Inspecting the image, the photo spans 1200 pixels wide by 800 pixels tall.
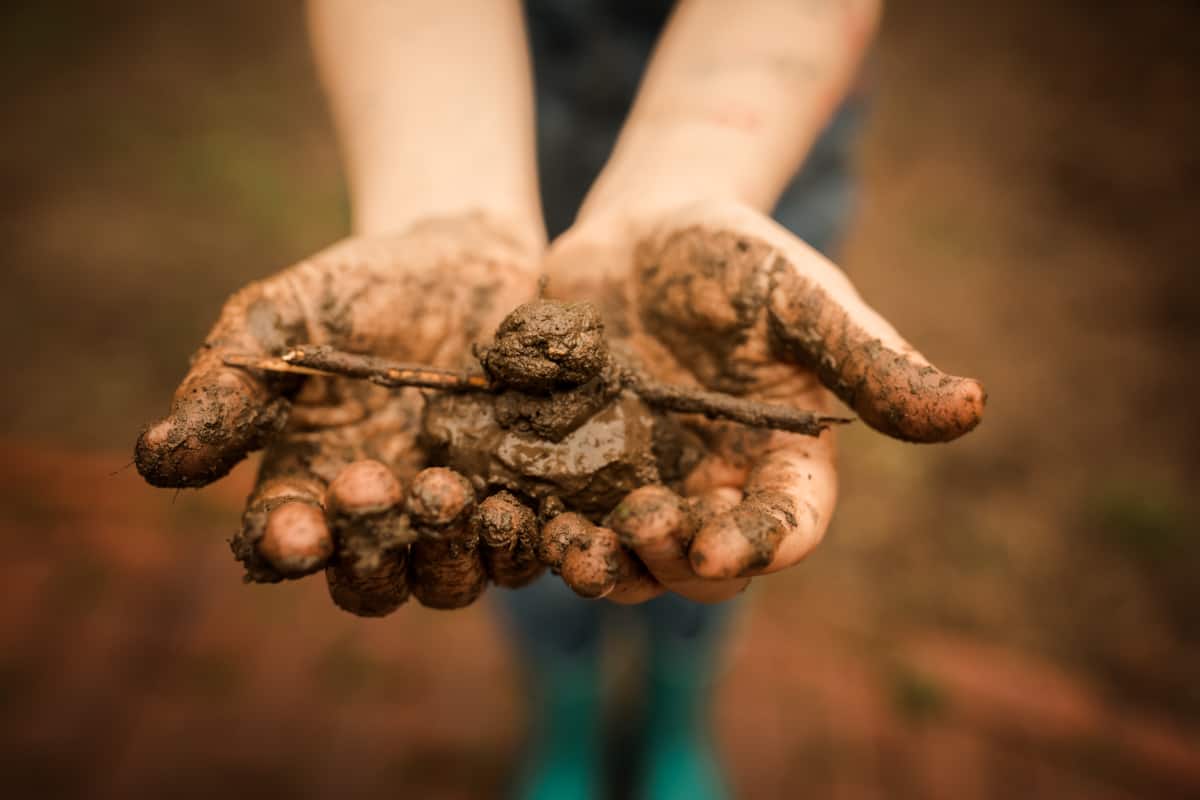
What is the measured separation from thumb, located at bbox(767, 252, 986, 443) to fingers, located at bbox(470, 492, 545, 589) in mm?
584

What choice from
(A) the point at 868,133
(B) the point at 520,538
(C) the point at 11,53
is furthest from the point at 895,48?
(C) the point at 11,53

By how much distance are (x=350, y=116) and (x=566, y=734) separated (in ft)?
6.72

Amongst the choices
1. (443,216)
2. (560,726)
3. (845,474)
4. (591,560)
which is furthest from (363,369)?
(845,474)

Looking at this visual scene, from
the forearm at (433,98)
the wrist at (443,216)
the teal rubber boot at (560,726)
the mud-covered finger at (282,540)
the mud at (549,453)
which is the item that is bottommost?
the teal rubber boot at (560,726)

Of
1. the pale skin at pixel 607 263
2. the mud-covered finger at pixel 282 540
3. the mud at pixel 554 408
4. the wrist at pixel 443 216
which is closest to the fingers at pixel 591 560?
the pale skin at pixel 607 263

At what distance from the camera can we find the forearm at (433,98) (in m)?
2.06

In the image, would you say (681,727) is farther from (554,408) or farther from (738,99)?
(738,99)

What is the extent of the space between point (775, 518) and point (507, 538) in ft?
1.46

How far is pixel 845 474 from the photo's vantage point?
3961 millimetres

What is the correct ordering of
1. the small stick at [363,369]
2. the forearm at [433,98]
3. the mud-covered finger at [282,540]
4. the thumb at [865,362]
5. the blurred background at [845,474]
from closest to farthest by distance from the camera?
the mud-covered finger at [282,540], the thumb at [865,362], the small stick at [363,369], the forearm at [433,98], the blurred background at [845,474]

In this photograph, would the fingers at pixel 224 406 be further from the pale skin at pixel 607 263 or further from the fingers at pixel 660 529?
the fingers at pixel 660 529

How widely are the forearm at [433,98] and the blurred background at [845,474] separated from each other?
5.69 ft

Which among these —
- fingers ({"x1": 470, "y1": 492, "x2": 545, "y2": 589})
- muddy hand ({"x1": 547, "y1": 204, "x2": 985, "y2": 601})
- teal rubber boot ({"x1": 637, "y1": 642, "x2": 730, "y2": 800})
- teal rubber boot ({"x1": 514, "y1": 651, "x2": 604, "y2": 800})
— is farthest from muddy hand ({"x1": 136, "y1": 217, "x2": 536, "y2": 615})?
teal rubber boot ({"x1": 637, "y1": 642, "x2": 730, "y2": 800})

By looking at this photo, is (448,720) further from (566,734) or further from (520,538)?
(520,538)
